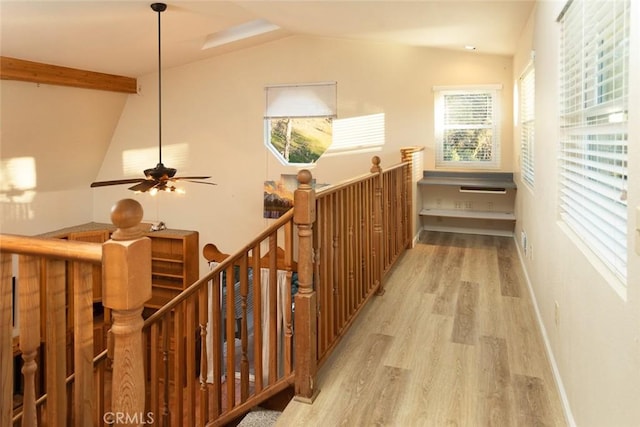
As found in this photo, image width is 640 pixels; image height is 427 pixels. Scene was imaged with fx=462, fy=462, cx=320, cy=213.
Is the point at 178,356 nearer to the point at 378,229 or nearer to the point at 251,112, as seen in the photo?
the point at 378,229

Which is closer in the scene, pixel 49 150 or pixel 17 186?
pixel 17 186

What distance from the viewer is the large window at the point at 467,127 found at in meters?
6.29

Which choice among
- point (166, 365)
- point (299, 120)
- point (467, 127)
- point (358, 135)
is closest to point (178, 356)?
point (166, 365)

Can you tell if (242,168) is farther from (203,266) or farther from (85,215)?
(85,215)

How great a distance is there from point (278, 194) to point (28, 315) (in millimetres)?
5900

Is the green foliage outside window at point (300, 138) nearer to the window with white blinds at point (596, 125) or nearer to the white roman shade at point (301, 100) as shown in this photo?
the white roman shade at point (301, 100)

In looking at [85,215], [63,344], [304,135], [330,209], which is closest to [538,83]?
[330,209]

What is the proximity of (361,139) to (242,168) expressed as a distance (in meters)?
1.94

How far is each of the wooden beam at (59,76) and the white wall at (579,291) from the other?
579 centimetres

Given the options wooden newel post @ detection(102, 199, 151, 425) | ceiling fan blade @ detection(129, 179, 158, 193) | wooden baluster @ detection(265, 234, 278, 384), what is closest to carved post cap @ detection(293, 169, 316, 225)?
wooden baluster @ detection(265, 234, 278, 384)

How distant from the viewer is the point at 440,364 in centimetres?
267

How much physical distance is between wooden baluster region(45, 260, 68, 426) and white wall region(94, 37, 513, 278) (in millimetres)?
5753

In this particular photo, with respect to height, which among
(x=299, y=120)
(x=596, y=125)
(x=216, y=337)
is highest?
(x=299, y=120)

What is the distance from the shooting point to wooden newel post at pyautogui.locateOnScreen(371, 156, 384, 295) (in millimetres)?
3742
